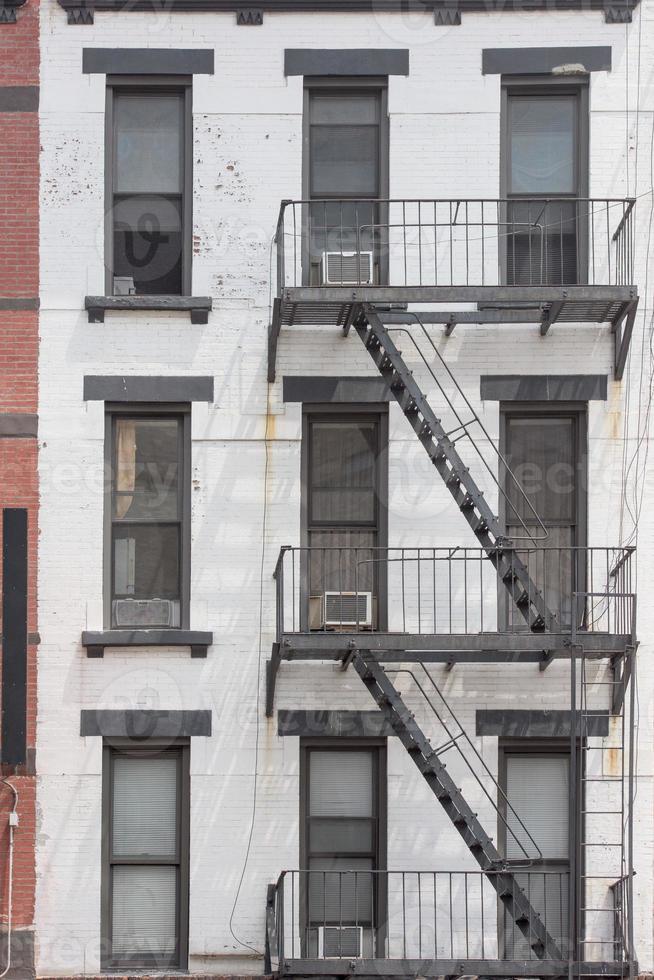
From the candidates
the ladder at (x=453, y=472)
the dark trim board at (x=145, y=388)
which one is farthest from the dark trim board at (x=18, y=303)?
the ladder at (x=453, y=472)

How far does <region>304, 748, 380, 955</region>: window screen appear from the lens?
12.9 meters

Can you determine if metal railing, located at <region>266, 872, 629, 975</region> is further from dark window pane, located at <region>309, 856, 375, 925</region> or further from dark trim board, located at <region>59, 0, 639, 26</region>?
dark trim board, located at <region>59, 0, 639, 26</region>

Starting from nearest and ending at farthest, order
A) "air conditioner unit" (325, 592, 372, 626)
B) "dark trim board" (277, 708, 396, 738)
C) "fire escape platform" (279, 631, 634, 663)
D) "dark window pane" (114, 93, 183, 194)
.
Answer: "fire escape platform" (279, 631, 634, 663)
"dark trim board" (277, 708, 396, 738)
"air conditioner unit" (325, 592, 372, 626)
"dark window pane" (114, 93, 183, 194)

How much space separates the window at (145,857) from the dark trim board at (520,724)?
277 cm

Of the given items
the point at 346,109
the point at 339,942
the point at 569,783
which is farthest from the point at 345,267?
the point at 339,942

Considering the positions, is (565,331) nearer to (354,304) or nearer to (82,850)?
(354,304)

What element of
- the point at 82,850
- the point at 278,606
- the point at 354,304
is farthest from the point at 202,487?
the point at 82,850

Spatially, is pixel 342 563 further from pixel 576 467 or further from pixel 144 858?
pixel 144 858

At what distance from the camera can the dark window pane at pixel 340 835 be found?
13.1 meters

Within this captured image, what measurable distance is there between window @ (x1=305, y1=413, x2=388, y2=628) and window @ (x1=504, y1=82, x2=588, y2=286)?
2.13m

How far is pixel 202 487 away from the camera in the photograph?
13.3 meters

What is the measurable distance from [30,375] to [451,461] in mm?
4109

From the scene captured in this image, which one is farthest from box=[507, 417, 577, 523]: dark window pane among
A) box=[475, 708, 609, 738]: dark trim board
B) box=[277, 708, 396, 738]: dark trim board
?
box=[277, 708, 396, 738]: dark trim board

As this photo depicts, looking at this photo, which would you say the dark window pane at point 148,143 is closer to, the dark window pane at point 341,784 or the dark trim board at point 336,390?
the dark trim board at point 336,390
